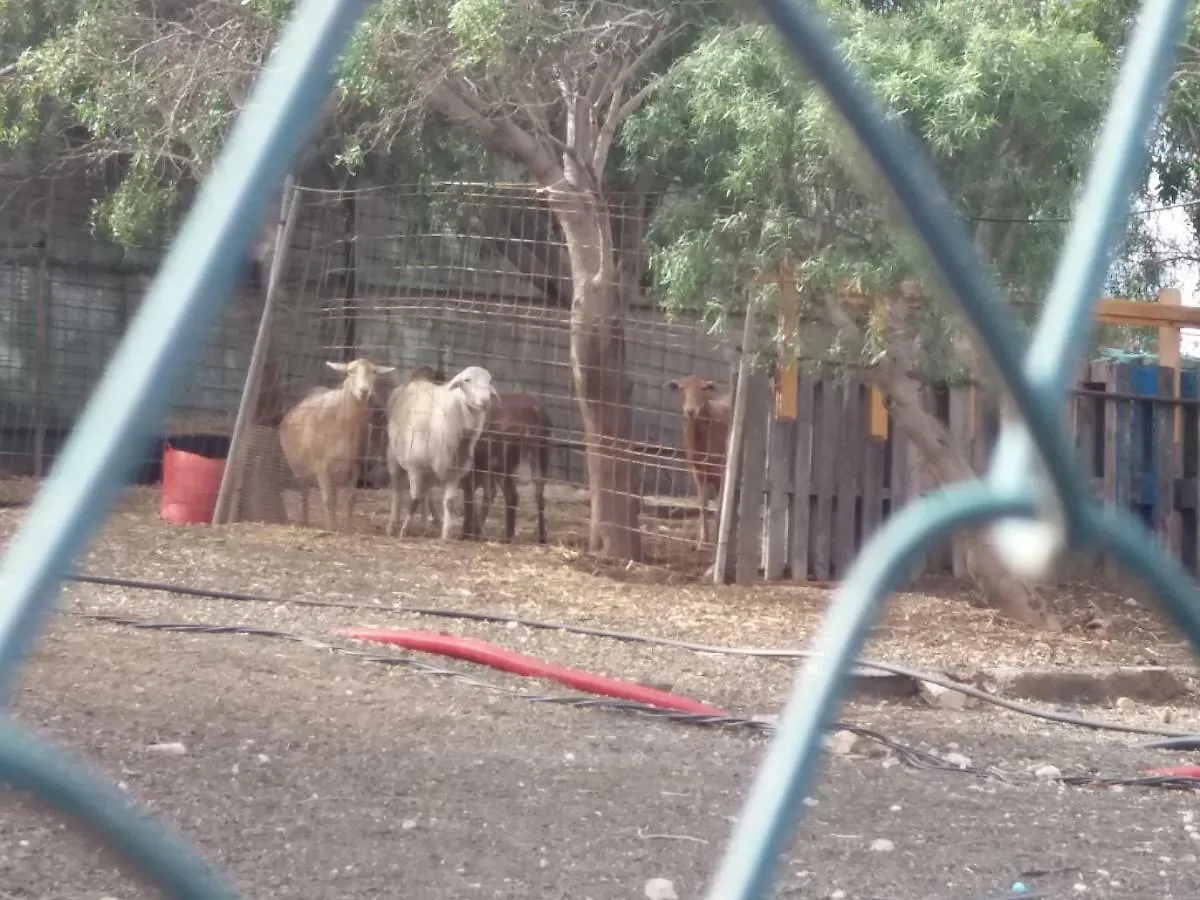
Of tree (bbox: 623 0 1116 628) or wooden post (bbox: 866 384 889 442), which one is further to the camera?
wooden post (bbox: 866 384 889 442)

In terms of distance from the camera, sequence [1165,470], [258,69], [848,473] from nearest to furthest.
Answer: [258,69] → [848,473] → [1165,470]

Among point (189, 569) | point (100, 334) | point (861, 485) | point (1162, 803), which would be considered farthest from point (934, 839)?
point (100, 334)

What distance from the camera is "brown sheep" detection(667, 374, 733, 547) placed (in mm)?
9648

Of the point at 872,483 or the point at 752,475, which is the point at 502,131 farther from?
the point at 872,483

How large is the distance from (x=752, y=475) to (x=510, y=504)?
2.29m

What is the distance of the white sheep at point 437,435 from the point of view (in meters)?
10.2

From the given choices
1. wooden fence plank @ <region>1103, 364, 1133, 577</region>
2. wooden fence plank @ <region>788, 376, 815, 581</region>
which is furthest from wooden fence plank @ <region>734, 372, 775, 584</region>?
wooden fence plank @ <region>1103, 364, 1133, 577</region>

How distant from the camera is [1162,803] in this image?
14.2ft

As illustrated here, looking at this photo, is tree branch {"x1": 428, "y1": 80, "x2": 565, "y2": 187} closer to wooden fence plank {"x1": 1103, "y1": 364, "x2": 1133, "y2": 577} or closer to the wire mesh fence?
the wire mesh fence

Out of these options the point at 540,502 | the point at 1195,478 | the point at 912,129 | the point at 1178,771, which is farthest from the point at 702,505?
the point at 1178,771

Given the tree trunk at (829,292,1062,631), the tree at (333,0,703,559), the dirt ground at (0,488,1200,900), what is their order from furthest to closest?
the tree at (333,0,703,559) → the tree trunk at (829,292,1062,631) → the dirt ground at (0,488,1200,900)

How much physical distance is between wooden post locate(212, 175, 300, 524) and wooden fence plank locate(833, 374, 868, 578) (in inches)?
144

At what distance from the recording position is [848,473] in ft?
30.3

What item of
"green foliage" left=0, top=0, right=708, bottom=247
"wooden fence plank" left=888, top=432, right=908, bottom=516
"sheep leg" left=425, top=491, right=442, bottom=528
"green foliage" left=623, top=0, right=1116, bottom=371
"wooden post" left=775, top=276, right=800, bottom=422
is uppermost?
"green foliage" left=0, top=0, right=708, bottom=247
